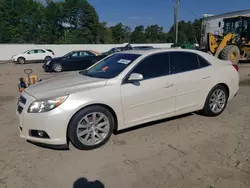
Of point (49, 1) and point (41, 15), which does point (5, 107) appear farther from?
point (49, 1)

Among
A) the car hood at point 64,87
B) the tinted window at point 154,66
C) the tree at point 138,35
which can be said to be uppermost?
the tree at point 138,35

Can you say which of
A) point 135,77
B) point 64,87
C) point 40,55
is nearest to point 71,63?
point 40,55

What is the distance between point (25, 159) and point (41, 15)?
213 feet

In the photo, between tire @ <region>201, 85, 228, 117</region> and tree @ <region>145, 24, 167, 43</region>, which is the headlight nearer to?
tire @ <region>201, 85, 228, 117</region>

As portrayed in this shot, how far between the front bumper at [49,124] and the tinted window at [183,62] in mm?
2271

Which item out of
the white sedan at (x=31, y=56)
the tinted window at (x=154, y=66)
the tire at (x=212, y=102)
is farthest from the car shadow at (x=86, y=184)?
the white sedan at (x=31, y=56)

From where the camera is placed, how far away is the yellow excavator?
1530cm

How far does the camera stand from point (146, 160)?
11.6 feet

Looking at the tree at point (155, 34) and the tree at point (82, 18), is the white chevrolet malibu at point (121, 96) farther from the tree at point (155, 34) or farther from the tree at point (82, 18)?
the tree at point (155, 34)

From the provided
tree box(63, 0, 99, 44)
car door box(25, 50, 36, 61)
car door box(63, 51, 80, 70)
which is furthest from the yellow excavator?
tree box(63, 0, 99, 44)

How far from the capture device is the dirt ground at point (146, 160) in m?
3.04

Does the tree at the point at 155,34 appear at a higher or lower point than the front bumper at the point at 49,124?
higher

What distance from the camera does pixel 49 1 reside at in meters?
66.3

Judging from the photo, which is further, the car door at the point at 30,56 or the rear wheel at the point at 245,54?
the car door at the point at 30,56
